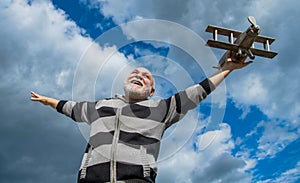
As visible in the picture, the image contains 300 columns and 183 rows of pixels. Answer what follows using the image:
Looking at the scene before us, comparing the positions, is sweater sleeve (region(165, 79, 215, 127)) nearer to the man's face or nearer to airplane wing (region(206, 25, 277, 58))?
the man's face

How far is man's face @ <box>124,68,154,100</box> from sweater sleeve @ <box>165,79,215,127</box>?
1.36 ft

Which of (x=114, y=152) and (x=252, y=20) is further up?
(x=252, y=20)

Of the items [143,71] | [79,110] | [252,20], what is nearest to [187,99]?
[143,71]

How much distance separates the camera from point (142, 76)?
4.26 m

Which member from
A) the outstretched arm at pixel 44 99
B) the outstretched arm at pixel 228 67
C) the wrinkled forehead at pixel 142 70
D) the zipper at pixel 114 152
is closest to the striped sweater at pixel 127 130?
the zipper at pixel 114 152

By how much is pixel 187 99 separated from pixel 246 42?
1.28 m

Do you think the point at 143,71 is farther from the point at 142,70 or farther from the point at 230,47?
the point at 230,47

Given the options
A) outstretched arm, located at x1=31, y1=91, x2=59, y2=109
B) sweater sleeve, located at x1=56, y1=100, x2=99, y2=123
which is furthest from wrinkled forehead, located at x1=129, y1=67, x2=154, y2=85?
outstretched arm, located at x1=31, y1=91, x2=59, y2=109

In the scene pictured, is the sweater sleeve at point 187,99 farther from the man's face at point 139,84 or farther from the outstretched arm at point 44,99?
the outstretched arm at point 44,99

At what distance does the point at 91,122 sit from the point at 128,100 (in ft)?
1.74

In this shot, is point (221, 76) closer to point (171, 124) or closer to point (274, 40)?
point (171, 124)

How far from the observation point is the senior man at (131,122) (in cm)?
339

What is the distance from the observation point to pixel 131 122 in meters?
3.75

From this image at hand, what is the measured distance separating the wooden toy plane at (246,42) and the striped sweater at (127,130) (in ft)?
2.67
